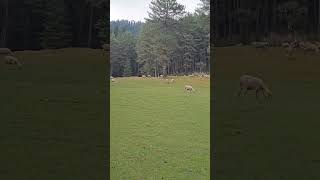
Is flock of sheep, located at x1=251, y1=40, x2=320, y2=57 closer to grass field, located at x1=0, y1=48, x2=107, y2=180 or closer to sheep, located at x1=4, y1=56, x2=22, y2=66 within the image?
grass field, located at x1=0, y1=48, x2=107, y2=180

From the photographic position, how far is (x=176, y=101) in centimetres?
770

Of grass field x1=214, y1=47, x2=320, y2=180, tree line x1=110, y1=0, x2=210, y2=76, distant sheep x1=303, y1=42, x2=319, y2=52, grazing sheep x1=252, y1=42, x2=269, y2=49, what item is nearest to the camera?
grass field x1=214, y1=47, x2=320, y2=180

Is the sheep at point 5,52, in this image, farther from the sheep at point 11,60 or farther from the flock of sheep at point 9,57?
the sheep at point 11,60

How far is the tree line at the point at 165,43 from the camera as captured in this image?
800 cm

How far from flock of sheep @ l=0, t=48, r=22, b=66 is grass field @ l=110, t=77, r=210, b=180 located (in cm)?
229

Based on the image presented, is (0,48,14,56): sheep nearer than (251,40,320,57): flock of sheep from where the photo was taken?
No

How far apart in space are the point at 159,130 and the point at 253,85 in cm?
219

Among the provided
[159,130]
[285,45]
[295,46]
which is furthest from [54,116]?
[295,46]

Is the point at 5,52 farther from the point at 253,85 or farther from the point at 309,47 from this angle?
the point at 309,47

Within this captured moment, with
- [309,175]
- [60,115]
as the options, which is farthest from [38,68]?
[309,175]

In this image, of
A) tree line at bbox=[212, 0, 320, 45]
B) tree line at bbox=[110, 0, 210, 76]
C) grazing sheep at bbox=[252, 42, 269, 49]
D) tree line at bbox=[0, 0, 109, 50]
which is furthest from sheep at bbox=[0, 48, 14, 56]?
grazing sheep at bbox=[252, 42, 269, 49]

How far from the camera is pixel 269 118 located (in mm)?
6406

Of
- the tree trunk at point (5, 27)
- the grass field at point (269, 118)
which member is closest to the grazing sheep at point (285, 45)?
the grass field at point (269, 118)

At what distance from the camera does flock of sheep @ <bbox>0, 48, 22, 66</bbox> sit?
892cm
